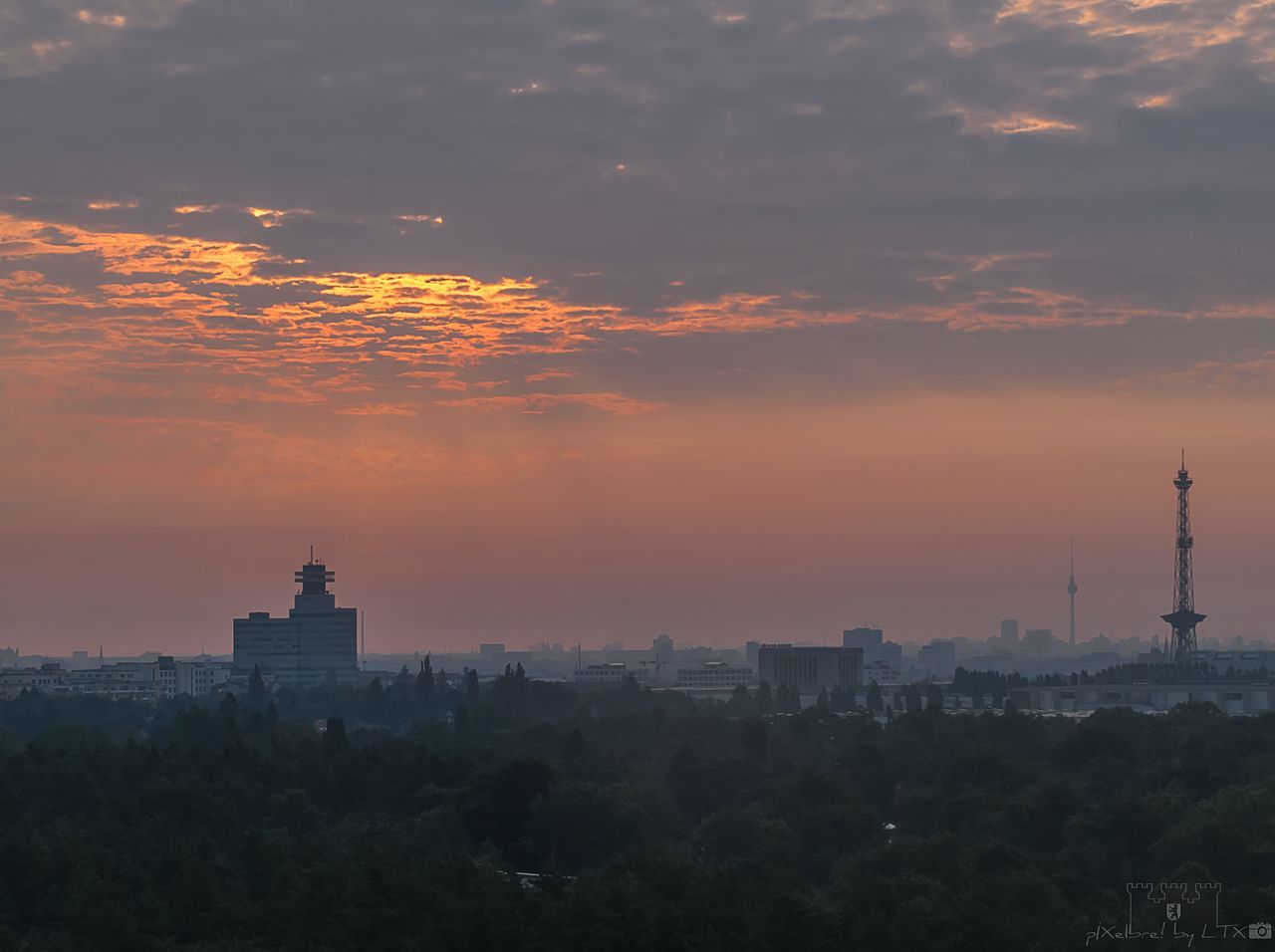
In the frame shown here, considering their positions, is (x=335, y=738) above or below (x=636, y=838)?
above

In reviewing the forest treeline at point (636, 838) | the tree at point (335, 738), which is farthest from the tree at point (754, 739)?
the tree at point (335, 738)

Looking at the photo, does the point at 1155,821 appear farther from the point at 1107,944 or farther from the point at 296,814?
the point at 296,814

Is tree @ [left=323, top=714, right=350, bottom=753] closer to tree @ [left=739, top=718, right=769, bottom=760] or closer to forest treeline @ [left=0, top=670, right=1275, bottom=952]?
forest treeline @ [left=0, top=670, right=1275, bottom=952]

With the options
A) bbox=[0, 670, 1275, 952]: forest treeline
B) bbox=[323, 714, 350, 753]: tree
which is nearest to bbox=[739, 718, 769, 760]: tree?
bbox=[0, 670, 1275, 952]: forest treeline

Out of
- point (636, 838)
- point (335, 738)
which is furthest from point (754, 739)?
point (636, 838)

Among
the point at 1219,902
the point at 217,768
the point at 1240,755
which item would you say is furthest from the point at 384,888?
the point at 1240,755

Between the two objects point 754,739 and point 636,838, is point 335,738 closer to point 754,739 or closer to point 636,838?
point 754,739

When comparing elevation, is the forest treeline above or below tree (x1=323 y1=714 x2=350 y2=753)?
below

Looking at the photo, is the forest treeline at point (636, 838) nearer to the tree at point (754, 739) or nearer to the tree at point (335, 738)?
the tree at point (754, 739)
